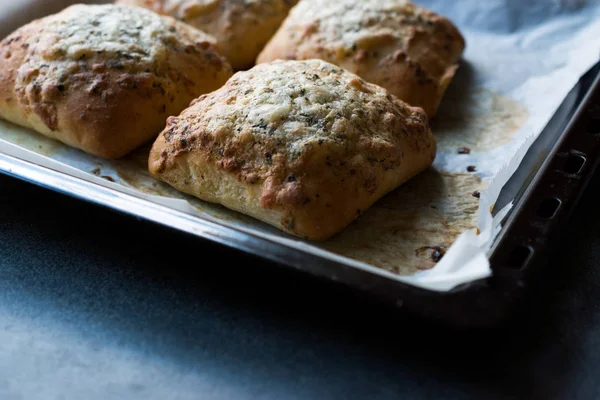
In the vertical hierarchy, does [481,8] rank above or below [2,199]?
above

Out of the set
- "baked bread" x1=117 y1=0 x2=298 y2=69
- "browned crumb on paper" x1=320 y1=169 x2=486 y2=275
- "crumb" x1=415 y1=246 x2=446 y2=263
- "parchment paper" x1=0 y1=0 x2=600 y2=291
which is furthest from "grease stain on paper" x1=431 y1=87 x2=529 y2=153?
"baked bread" x1=117 y1=0 x2=298 y2=69

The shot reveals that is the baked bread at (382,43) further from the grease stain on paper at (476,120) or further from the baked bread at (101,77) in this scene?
the baked bread at (101,77)

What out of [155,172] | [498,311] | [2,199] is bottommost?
[2,199]

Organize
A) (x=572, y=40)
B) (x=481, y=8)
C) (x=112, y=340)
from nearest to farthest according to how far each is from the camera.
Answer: (x=112, y=340)
(x=572, y=40)
(x=481, y=8)

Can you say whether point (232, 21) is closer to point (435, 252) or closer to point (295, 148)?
point (295, 148)

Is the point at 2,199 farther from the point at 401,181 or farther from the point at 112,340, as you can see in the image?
the point at 401,181

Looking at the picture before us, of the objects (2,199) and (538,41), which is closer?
(2,199)

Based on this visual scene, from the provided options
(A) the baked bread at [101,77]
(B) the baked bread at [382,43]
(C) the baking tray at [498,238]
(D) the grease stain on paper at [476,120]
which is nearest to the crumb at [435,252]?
(C) the baking tray at [498,238]

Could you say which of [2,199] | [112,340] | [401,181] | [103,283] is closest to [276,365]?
[112,340]
